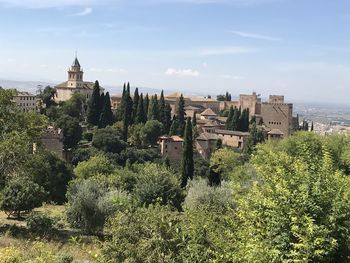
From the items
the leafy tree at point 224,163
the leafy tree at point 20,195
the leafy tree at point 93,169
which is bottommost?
the leafy tree at point 224,163

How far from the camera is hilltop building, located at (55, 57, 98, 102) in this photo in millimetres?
94625

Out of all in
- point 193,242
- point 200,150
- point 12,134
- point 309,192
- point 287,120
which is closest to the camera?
point 309,192

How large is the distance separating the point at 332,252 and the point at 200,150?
197ft

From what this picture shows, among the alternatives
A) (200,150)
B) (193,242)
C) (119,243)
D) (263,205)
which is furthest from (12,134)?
(200,150)

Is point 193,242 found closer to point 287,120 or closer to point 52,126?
point 52,126

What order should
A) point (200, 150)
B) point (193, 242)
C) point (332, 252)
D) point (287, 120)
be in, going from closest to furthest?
point (332, 252), point (193, 242), point (200, 150), point (287, 120)

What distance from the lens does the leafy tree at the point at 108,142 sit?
186 ft

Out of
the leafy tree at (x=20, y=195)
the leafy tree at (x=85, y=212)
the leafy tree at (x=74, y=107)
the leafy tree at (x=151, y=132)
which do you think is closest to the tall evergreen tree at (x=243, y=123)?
the leafy tree at (x=151, y=132)

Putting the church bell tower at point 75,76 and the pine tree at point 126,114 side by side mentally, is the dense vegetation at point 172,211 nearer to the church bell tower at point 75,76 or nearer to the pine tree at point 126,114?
the pine tree at point 126,114

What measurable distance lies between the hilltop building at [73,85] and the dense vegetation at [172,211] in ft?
187

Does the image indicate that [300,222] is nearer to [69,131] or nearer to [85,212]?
[85,212]

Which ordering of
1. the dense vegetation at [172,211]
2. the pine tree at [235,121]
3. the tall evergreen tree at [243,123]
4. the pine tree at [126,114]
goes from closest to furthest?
1. the dense vegetation at [172,211]
2. the pine tree at [126,114]
3. the pine tree at [235,121]
4. the tall evergreen tree at [243,123]

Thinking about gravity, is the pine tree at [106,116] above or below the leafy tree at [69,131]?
above

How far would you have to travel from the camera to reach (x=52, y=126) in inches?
2351
